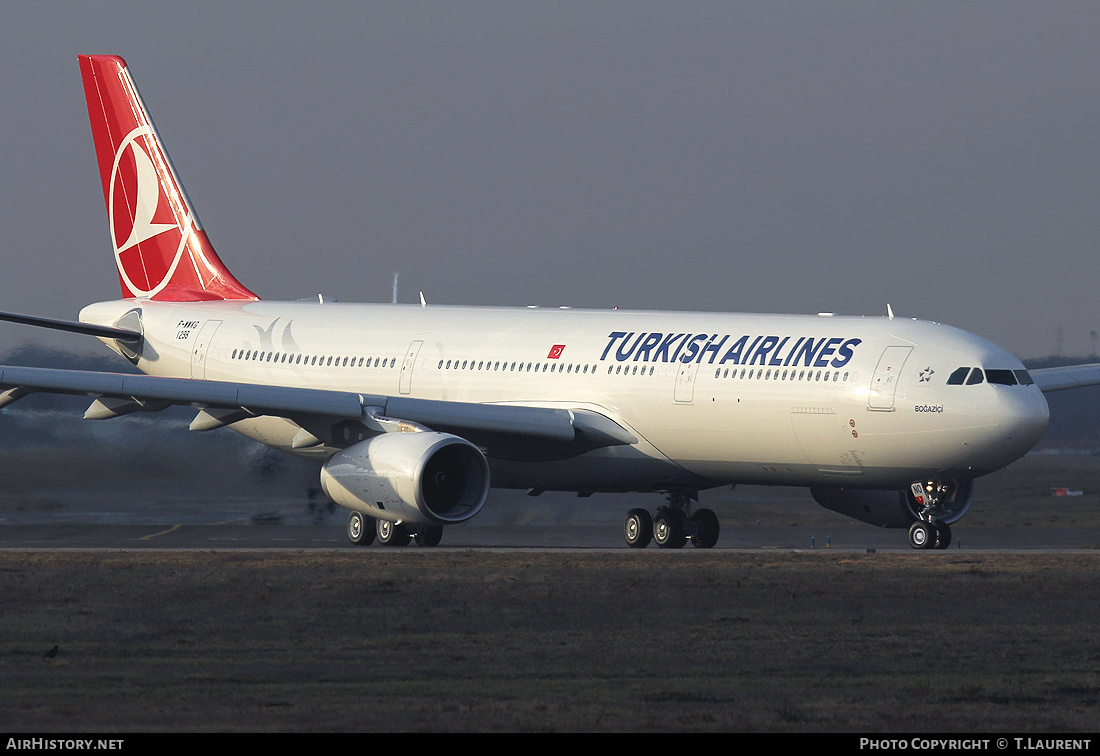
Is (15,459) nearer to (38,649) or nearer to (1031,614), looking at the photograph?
(38,649)

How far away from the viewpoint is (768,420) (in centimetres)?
2677

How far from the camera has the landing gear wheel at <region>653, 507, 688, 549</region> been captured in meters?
29.2

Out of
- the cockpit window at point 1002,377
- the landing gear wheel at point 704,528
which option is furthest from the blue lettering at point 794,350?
the landing gear wheel at point 704,528

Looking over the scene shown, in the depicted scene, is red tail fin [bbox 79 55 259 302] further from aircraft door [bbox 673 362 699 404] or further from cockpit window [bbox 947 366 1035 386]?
cockpit window [bbox 947 366 1035 386]

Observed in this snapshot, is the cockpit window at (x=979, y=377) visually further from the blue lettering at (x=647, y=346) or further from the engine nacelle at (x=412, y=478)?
the engine nacelle at (x=412, y=478)

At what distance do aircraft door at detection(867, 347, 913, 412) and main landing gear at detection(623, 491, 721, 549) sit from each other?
4.28 meters

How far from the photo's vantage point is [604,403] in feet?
94.6

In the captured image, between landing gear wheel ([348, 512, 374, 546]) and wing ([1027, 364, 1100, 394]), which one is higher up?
wing ([1027, 364, 1100, 394])

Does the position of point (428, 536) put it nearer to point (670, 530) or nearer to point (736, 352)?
point (670, 530)

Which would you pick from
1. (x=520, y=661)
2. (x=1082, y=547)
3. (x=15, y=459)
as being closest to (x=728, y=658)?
(x=520, y=661)

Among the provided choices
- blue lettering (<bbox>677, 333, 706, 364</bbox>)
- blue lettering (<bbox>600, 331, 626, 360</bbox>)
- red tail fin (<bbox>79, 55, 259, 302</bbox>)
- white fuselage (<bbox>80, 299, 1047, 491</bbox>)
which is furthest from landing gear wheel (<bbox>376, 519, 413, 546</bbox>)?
red tail fin (<bbox>79, 55, 259, 302</bbox>)
